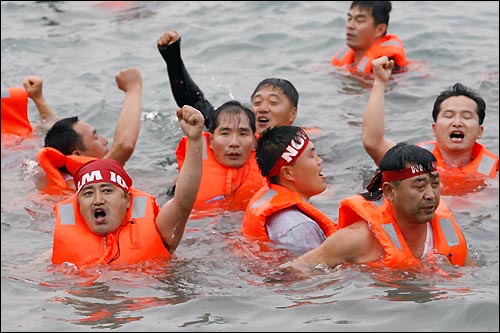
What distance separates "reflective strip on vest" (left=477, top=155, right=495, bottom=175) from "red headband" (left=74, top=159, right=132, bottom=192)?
138 inches

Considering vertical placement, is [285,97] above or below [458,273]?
above

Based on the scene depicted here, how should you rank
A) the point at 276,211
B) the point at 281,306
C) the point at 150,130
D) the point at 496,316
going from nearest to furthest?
the point at 496,316, the point at 281,306, the point at 276,211, the point at 150,130

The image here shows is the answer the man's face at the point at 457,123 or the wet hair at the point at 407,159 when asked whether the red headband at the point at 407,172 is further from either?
the man's face at the point at 457,123

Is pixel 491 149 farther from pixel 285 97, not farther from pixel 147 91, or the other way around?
pixel 147 91

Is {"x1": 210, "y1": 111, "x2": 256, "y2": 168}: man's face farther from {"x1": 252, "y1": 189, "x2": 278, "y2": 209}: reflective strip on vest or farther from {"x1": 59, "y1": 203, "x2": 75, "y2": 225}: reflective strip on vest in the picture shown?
{"x1": 59, "y1": 203, "x2": 75, "y2": 225}: reflective strip on vest

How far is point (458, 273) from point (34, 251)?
3385mm

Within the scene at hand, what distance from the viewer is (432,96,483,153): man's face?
32.3 feet

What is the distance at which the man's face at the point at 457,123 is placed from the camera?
984 centimetres

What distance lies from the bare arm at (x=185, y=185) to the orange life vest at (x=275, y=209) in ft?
2.09

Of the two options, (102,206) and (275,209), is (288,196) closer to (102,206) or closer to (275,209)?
(275,209)

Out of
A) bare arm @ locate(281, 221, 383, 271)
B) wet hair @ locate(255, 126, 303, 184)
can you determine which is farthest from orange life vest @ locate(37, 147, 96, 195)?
bare arm @ locate(281, 221, 383, 271)

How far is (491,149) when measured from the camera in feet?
36.6

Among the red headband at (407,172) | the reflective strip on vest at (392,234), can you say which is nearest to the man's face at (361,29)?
the red headband at (407,172)

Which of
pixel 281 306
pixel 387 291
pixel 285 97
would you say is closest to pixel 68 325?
pixel 281 306
